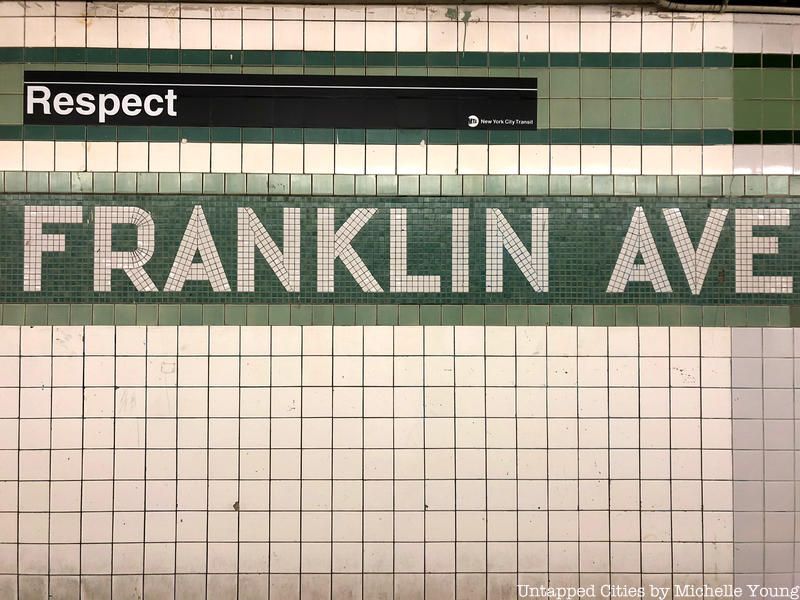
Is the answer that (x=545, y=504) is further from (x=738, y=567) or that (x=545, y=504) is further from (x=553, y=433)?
(x=738, y=567)

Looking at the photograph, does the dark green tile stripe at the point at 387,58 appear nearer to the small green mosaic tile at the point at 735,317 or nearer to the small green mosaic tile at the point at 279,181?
the small green mosaic tile at the point at 279,181

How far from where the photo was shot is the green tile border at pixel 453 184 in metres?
4.10

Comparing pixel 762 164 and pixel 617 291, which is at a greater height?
pixel 762 164

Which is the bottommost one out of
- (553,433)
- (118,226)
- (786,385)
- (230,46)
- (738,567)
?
(738,567)

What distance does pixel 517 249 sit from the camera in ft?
13.6

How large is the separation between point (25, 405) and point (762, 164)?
15.7ft

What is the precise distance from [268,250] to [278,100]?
93 cm

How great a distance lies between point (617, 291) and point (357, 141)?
1.86 metres

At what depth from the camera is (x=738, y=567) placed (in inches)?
163

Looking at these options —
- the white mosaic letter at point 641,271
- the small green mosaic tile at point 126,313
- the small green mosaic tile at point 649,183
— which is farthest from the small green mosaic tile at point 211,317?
the small green mosaic tile at point 649,183

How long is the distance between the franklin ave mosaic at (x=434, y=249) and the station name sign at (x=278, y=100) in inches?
19.4

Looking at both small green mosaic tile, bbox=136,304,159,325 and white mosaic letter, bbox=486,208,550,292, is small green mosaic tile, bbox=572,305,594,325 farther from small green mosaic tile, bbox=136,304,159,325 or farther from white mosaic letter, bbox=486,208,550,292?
small green mosaic tile, bbox=136,304,159,325

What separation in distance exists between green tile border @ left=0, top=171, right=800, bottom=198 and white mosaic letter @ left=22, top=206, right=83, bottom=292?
0.59 feet

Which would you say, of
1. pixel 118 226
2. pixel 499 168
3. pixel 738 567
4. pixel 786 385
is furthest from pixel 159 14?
pixel 738 567
